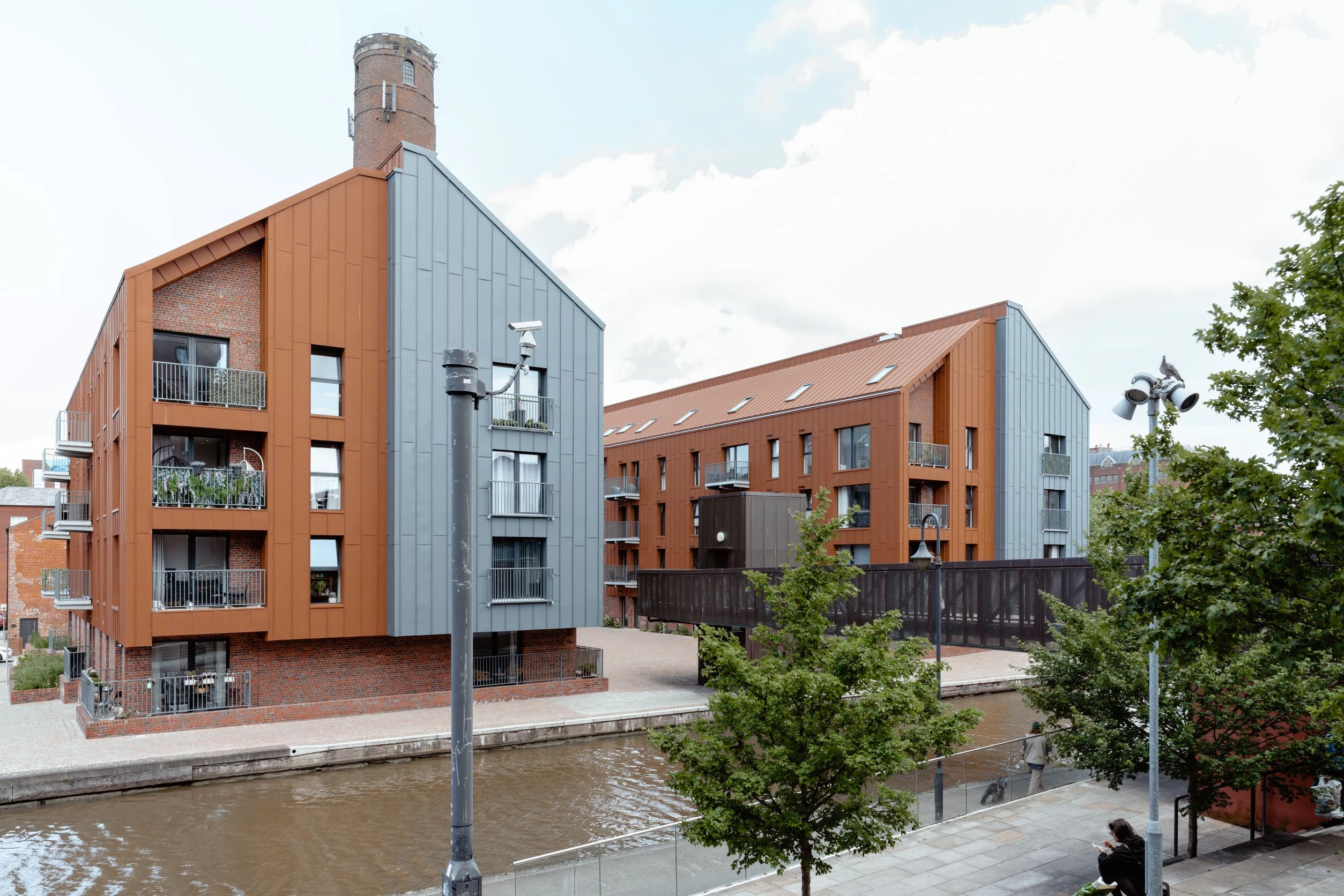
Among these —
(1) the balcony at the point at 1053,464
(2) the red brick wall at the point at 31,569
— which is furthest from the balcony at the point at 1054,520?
(2) the red brick wall at the point at 31,569

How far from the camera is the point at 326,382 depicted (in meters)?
26.9

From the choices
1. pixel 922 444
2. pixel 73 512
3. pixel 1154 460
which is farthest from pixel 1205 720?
pixel 73 512

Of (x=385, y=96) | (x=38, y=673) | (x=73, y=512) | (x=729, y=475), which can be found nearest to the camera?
(x=38, y=673)

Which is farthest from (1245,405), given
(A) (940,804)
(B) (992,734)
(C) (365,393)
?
(C) (365,393)

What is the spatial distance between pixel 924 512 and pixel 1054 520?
878cm

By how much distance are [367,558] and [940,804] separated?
57.0ft

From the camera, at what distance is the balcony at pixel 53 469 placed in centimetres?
3722

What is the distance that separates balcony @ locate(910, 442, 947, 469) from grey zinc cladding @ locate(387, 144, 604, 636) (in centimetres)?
1556

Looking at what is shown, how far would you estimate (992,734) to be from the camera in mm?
25281

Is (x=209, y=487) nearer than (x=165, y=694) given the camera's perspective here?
No

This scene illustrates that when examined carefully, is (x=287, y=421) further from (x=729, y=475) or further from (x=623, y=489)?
(x=623, y=489)

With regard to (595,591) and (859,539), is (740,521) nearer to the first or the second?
(595,591)

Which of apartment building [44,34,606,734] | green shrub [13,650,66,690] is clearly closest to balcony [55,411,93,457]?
apartment building [44,34,606,734]

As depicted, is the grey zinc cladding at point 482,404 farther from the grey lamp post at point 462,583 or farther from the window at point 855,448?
the grey lamp post at point 462,583
